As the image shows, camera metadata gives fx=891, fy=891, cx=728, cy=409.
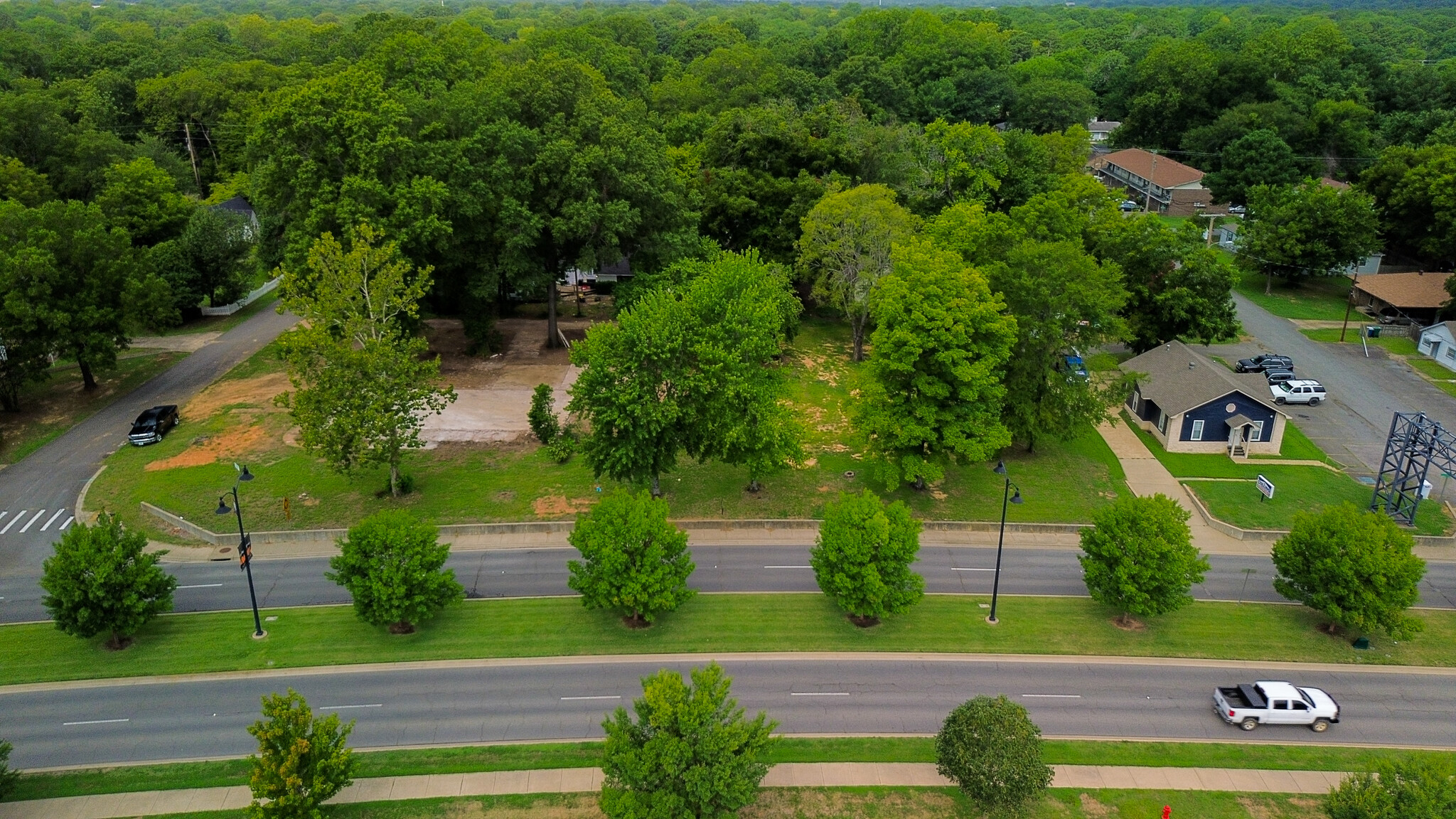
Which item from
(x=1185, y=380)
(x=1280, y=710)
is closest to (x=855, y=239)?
(x=1185, y=380)

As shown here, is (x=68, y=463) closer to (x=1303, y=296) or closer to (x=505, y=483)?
(x=505, y=483)

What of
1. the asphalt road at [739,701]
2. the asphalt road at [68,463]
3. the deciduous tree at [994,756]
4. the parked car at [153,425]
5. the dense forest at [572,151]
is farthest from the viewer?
the dense forest at [572,151]

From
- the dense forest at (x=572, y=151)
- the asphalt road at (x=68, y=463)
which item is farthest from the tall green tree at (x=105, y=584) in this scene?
the dense forest at (x=572, y=151)

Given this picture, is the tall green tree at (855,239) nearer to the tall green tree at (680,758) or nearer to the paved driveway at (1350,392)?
the paved driveway at (1350,392)

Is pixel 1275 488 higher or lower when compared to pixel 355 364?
lower

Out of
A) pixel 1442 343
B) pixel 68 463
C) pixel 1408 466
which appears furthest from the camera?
pixel 1442 343
